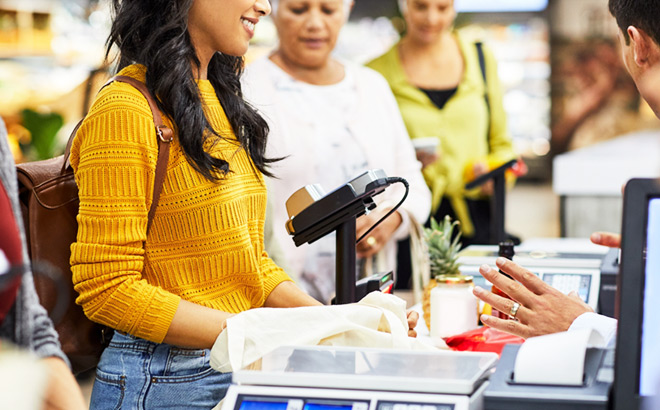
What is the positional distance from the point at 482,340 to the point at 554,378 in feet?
2.92

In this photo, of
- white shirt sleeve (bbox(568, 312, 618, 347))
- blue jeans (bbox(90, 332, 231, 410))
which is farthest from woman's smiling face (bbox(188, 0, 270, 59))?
white shirt sleeve (bbox(568, 312, 618, 347))

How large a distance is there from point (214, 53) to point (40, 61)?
5442 mm

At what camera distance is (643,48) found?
6.10 ft

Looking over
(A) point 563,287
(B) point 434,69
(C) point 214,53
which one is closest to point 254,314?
(C) point 214,53

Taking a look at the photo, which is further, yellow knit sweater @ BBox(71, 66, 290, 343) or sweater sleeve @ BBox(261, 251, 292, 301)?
sweater sleeve @ BBox(261, 251, 292, 301)

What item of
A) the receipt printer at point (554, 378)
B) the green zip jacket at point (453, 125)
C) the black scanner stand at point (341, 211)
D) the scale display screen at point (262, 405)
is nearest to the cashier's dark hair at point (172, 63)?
the black scanner stand at point (341, 211)

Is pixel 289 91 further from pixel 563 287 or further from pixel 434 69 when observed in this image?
pixel 563 287

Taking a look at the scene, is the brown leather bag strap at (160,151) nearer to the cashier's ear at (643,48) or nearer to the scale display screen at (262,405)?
the scale display screen at (262,405)

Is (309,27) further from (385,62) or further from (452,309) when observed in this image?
(452,309)

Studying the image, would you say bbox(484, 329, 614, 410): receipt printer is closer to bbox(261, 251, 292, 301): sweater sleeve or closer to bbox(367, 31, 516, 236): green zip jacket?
bbox(261, 251, 292, 301): sweater sleeve

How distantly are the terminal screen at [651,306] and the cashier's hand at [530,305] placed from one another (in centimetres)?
47

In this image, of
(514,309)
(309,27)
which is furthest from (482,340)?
(309,27)

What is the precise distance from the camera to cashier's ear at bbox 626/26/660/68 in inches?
72.5

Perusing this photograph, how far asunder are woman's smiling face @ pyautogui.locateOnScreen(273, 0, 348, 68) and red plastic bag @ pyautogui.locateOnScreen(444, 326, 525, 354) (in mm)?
1349
